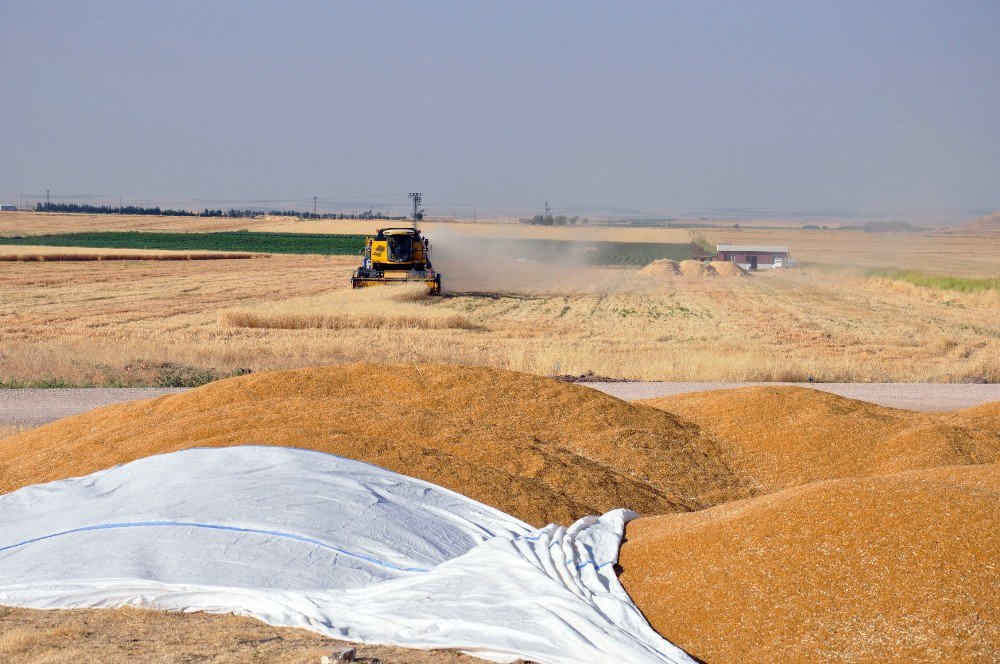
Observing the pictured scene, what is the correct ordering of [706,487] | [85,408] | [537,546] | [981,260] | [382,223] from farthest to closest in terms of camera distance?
1. [382,223]
2. [981,260]
3. [85,408]
4. [706,487]
5. [537,546]

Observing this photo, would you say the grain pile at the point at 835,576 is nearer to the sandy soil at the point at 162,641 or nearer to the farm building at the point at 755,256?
the sandy soil at the point at 162,641

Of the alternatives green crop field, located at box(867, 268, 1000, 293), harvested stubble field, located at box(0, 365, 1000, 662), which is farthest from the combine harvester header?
green crop field, located at box(867, 268, 1000, 293)

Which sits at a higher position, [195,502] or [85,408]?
[195,502]

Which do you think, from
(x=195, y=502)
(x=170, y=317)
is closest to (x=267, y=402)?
(x=195, y=502)

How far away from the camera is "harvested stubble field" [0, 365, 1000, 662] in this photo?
20.8 ft

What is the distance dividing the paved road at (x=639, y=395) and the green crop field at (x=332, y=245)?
54.8 meters

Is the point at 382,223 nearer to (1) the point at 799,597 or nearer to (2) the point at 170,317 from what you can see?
(2) the point at 170,317

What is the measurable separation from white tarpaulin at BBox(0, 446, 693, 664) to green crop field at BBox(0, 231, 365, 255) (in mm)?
83843

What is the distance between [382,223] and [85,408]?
147419 millimetres

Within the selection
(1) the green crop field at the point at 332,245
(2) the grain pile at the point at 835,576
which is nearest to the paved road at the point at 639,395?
(2) the grain pile at the point at 835,576

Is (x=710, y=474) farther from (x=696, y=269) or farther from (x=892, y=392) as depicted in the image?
(x=696, y=269)

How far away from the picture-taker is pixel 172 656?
237 inches

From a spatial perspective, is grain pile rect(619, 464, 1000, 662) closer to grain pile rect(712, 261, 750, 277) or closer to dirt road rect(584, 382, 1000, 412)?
dirt road rect(584, 382, 1000, 412)

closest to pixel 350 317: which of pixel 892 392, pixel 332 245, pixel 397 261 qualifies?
pixel 397 261
